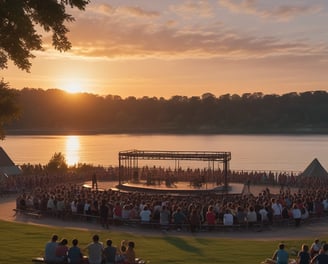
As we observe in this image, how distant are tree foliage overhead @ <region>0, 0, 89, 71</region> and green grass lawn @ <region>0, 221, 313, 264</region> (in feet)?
17.8

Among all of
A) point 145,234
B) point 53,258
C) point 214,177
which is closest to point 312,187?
point 214,177

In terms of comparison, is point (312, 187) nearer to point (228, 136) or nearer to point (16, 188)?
point (16, 188)

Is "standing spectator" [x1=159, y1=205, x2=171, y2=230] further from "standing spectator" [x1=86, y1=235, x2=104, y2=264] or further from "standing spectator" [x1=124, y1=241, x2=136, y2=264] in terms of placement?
"standing spectator" [x1=86, y1=235, x2=104, y2=264]

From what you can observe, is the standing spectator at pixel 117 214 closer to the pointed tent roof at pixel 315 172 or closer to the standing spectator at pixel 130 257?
the standing spectator at pixel 130 257

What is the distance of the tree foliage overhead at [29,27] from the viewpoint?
1374cm

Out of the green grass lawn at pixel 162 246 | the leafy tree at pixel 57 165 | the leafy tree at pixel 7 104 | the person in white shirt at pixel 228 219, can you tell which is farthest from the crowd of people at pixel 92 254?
the leafy tree at pixel 57 165

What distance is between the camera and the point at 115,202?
26.0m

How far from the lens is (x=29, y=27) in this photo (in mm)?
14312

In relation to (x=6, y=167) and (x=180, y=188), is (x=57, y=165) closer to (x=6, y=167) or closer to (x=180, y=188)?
(x=6, y=167)

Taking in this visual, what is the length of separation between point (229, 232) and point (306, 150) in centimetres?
10842

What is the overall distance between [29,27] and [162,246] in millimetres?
8359

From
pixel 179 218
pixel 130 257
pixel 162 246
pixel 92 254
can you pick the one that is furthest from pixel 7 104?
pixel 179 218

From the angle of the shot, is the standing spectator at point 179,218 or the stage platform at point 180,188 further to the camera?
the stage platform at point 180,188

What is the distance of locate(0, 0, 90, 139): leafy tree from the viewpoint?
1347 centimetres
